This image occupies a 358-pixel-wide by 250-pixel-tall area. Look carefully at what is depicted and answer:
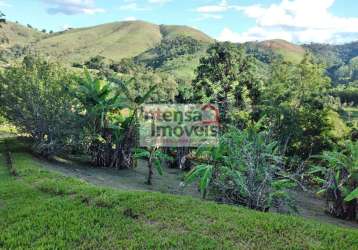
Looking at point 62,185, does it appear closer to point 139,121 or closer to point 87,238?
point 87,238

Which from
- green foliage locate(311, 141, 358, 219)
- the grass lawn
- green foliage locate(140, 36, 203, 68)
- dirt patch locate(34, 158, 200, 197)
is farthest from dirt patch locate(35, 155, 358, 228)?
green foliage locate(140, 36, 203, 68)

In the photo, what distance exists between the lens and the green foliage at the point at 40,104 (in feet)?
62.3

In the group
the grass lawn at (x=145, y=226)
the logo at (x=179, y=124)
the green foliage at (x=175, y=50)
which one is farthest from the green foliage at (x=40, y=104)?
the green foliage at (x=175, y=50)

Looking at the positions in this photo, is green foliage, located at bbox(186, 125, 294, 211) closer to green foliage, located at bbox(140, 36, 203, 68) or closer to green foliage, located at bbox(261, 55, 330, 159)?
green foliage, located at bbox(261, 55, 330, 159)

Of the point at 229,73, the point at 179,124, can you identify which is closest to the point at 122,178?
the point at 179,124

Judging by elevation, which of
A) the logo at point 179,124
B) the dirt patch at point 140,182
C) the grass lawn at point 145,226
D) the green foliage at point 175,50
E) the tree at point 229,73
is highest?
the green foliage at point 175,50

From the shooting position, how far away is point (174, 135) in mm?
24484

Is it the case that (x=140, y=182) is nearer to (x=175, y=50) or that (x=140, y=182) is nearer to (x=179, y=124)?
(x=179, y=124)

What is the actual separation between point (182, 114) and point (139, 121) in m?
3.17

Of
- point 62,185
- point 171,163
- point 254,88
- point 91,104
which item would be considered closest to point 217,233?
point 62,185

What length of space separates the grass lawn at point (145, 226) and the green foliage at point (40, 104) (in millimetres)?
8378

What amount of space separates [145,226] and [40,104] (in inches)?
476

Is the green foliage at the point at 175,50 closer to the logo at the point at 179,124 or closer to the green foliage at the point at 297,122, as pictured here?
the green foliage at the point at 297,122

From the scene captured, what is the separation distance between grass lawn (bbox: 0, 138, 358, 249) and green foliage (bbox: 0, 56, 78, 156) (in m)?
8.38
